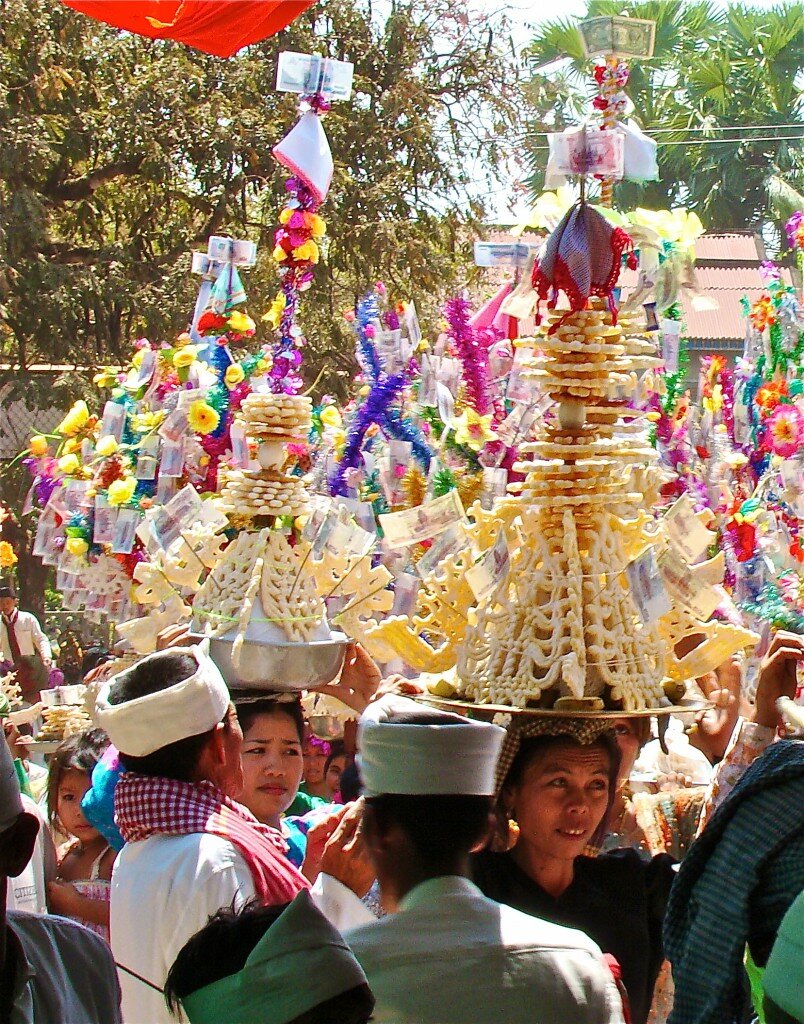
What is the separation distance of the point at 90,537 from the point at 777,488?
2.70 metres

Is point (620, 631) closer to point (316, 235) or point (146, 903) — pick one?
point (146, 903)

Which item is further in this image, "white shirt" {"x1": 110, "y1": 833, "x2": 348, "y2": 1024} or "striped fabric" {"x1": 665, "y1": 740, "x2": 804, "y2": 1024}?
"white shirt" {"x1": 110, "y1": 833, "x2": 348, "y2": 1024}

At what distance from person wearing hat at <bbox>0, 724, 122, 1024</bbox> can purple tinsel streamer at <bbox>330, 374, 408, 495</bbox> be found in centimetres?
338

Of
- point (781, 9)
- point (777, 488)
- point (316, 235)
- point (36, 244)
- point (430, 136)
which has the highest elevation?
point (781, 9)

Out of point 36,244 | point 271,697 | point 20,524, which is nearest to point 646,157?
point 271,697

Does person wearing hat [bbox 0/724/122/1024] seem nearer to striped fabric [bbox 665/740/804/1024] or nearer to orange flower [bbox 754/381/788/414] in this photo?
striped fabric [bbox 665/740/804/1024]

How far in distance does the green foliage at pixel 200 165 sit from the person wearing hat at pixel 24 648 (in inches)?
217

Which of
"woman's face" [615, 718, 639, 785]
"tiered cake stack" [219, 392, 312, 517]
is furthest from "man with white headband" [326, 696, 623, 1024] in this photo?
"tiered cake stack" [219, 392, 312, 517]

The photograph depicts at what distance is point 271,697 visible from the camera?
3.32m

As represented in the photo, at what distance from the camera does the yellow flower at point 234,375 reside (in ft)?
18.7

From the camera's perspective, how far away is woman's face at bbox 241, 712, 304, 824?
308 centimetres

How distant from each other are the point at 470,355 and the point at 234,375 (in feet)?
3.41

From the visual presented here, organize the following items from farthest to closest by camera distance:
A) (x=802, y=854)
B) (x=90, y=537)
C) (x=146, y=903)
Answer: (x=90, y=537) → (x=146, y=903) → (x=802, y=854)

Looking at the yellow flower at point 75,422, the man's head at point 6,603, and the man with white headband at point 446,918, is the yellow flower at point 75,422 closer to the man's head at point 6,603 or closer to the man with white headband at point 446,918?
the man's head at point 6,603
